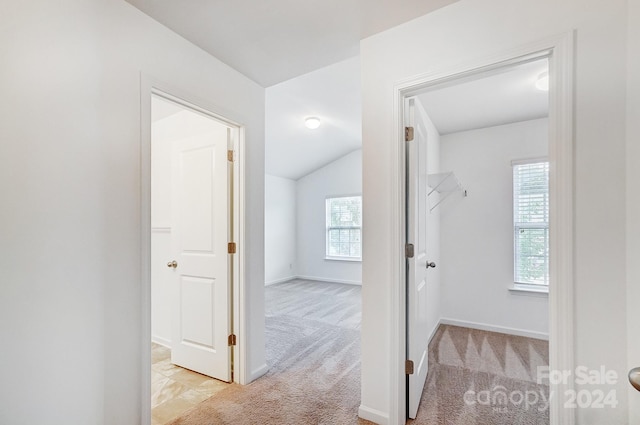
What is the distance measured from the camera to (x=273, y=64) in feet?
7.28

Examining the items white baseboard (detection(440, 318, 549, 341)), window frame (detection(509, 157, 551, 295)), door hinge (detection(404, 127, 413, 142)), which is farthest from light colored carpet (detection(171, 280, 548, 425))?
door hinge (detection(404, 127, 413, 142))

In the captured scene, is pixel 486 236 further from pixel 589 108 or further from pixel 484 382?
pixel 589 108

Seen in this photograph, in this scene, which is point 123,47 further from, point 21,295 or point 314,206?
point 314,206

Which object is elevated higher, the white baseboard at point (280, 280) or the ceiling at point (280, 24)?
the ceiling at point (280, 24)

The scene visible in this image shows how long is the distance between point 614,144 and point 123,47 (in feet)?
7.94

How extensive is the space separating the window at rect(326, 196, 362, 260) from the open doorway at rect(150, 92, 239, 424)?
411 cm

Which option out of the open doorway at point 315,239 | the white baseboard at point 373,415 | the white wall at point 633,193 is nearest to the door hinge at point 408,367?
the white baseboard at point 373,415

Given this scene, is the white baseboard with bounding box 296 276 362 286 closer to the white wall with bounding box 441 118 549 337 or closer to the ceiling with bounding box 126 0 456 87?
the white wall with bounding box 441 118 549 337

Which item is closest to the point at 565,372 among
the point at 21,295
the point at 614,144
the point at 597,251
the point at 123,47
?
the point at 597,251

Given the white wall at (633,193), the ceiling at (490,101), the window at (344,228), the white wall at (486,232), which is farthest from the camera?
the window at (344,228)

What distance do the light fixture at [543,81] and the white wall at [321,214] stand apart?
381 cm

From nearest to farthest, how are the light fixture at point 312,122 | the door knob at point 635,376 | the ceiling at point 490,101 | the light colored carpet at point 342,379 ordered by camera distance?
the door knob at point 635,376
the light colored carpet at point 342,379
the ceiling at point 490,101
the light fixture at point 312,122

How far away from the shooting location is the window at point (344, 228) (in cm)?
634

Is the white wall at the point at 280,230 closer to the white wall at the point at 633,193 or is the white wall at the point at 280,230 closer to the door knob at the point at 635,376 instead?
the white wall at the point at 633,193
